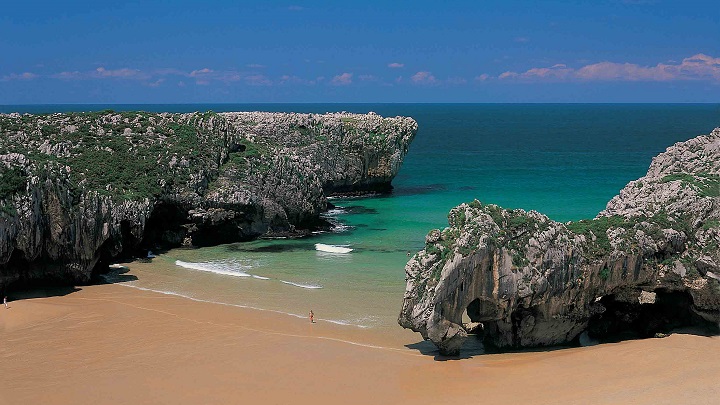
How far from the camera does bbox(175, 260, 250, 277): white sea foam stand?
3484 centimetres

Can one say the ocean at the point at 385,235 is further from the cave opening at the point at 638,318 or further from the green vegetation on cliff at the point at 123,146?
the cave opening at the point at 638,318

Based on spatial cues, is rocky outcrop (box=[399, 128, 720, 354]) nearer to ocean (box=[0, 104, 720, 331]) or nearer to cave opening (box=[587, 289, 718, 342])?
cave opening (box=[587, 289, 718, 342])

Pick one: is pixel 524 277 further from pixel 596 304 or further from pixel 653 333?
pixel 653 333

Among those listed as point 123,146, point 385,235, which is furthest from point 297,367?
point 123,146

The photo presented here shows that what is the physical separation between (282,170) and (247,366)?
83.0 ft

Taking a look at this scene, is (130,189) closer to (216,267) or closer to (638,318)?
(216,267)

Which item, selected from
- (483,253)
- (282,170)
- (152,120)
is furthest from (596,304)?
(152,120)

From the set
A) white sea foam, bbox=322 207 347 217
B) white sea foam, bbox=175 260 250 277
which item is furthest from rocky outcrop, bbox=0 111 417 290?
white sea foam, bbox=322 207 347 217

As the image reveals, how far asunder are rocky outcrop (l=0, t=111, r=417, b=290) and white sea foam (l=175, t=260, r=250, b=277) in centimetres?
310

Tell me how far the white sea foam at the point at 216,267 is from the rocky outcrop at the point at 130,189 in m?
3.10

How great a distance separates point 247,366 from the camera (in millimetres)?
21812

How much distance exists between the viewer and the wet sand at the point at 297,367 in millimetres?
19266

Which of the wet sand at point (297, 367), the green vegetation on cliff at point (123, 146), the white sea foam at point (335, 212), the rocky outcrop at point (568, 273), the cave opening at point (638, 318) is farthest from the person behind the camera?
the white sea foam at point (335, 212)

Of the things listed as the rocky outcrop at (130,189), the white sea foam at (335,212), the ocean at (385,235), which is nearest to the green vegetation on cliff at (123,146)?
the rocky outcrop at (130,189)
